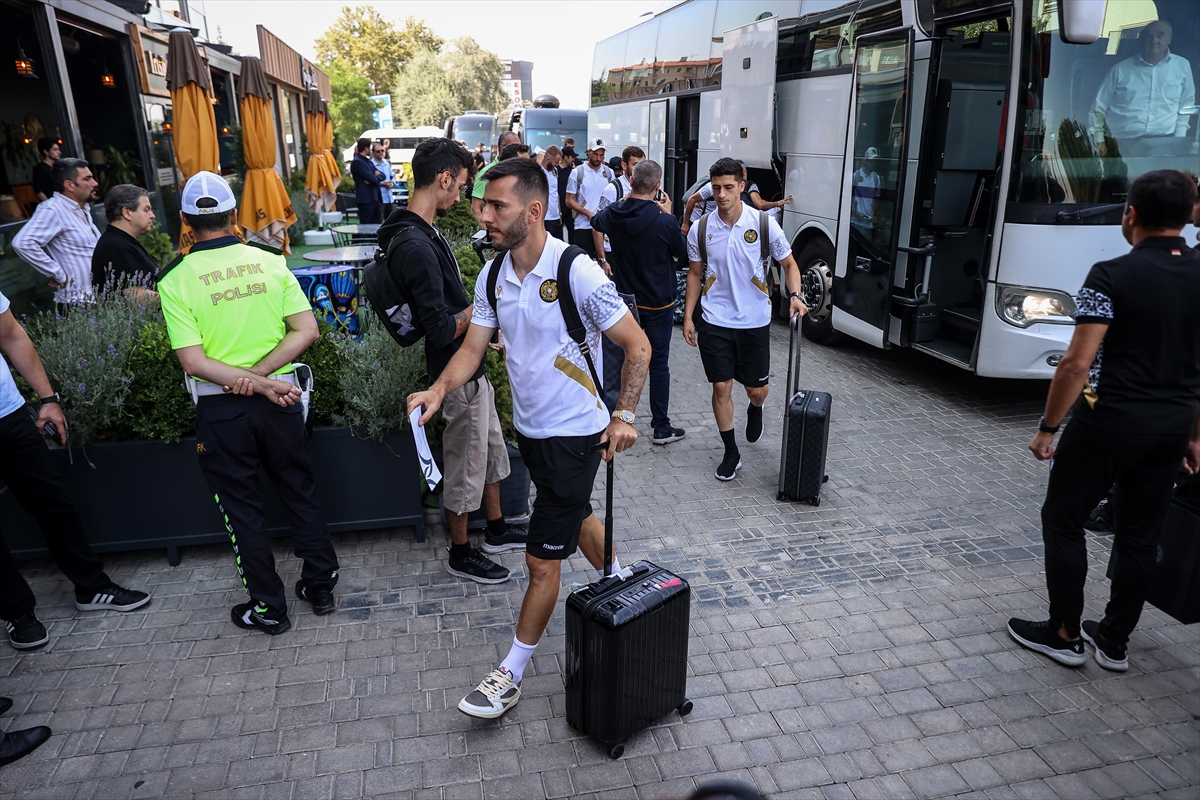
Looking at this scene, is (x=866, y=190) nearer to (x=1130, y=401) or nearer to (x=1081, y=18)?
(x=1081, y=18)

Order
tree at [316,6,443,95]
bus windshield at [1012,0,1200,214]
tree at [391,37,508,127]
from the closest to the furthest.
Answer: bus windshield at [1012,0,1200,214]
tree at [316,6,443,95]
tree at [391,37,508,127]

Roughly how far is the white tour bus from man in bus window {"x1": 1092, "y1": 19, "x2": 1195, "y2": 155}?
0.01 meters

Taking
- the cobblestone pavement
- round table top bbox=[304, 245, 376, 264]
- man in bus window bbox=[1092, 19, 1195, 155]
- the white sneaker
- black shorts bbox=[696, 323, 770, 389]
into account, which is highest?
man in bus window bbox=[1092, 19, 1195, 155]

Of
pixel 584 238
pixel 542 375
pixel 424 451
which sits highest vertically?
pixel 542 375

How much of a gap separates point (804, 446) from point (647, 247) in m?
1.96

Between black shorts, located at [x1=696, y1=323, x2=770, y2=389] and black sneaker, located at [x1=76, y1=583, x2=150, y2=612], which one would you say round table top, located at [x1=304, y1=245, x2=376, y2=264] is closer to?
black shorts, located at [x1=696, y1=323, x2=770, y2=389]

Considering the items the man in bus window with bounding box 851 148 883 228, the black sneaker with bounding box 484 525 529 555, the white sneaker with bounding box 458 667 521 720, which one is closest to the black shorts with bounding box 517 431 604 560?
the white sneaker with bounding box 458 667 521 720

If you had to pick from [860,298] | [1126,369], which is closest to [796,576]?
[1126,369]

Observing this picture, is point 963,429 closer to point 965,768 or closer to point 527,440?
point 965,768

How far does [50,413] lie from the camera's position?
3.78m

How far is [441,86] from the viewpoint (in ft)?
194

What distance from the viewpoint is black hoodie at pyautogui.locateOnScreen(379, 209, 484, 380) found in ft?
12.4

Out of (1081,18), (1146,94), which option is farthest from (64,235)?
(1146,94)

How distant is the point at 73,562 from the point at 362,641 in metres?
1.50
